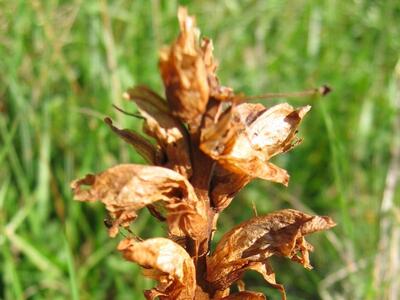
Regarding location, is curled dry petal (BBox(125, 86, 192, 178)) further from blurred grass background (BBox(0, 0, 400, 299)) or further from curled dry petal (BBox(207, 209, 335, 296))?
blurred grass background (BBox(0, 0, 400, 299))

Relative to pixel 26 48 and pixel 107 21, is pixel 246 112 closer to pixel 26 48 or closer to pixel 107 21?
pixel 107 21

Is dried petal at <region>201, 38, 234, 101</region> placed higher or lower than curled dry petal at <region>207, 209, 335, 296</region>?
higher

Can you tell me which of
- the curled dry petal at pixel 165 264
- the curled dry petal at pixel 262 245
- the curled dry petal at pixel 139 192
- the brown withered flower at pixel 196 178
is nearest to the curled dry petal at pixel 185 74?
the brown withered flower at pixel 196 178

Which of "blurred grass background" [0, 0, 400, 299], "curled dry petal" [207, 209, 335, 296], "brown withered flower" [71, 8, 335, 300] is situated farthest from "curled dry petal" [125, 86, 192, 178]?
"blurred grass background" [0, 0, 400, 299]

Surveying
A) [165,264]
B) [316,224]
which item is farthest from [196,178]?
[316,224]

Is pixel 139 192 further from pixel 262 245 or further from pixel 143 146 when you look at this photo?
pixel 262 245

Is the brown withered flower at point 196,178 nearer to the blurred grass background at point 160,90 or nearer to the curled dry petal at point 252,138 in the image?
the curled dry petal at point 252,138
